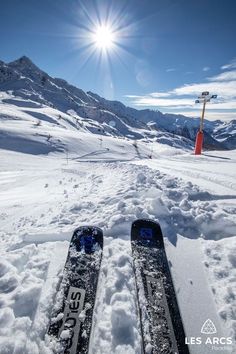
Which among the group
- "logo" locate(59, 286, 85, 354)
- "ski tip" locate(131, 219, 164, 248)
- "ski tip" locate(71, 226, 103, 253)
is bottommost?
"logo" locate(59, 286, 85, 354)

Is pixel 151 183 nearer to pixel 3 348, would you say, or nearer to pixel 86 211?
pixel 86 211

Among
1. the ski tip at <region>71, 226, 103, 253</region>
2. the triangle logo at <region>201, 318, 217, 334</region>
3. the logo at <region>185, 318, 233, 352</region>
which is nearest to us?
the logo at <region>185, 318, 233, 352</region>

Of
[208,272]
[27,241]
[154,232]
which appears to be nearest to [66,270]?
[27,241]

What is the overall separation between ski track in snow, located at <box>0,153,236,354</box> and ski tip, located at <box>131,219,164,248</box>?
171 millimetres

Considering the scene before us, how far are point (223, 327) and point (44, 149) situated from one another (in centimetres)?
3205

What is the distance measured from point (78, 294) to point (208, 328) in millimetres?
1689

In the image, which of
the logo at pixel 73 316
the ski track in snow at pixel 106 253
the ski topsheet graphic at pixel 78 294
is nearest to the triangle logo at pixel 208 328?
the ski track in snow at pixel 106 253

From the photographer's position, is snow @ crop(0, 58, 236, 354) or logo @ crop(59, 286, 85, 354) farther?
snow @ crop(0, 58, 236, 354)

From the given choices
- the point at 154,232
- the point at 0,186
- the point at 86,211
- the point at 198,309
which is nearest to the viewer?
the point at 198,309

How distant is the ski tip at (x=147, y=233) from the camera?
4.30 m

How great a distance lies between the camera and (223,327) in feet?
8.96

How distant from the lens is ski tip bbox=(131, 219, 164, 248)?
4301mm

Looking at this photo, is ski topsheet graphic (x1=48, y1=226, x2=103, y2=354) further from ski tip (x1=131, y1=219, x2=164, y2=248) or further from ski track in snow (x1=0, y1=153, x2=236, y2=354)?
ski tip (x1=131, y1=219, x2=164, y2=248)

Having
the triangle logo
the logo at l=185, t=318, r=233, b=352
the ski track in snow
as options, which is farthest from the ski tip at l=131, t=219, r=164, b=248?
the logo at l=185, t=318, r=233, b=352
